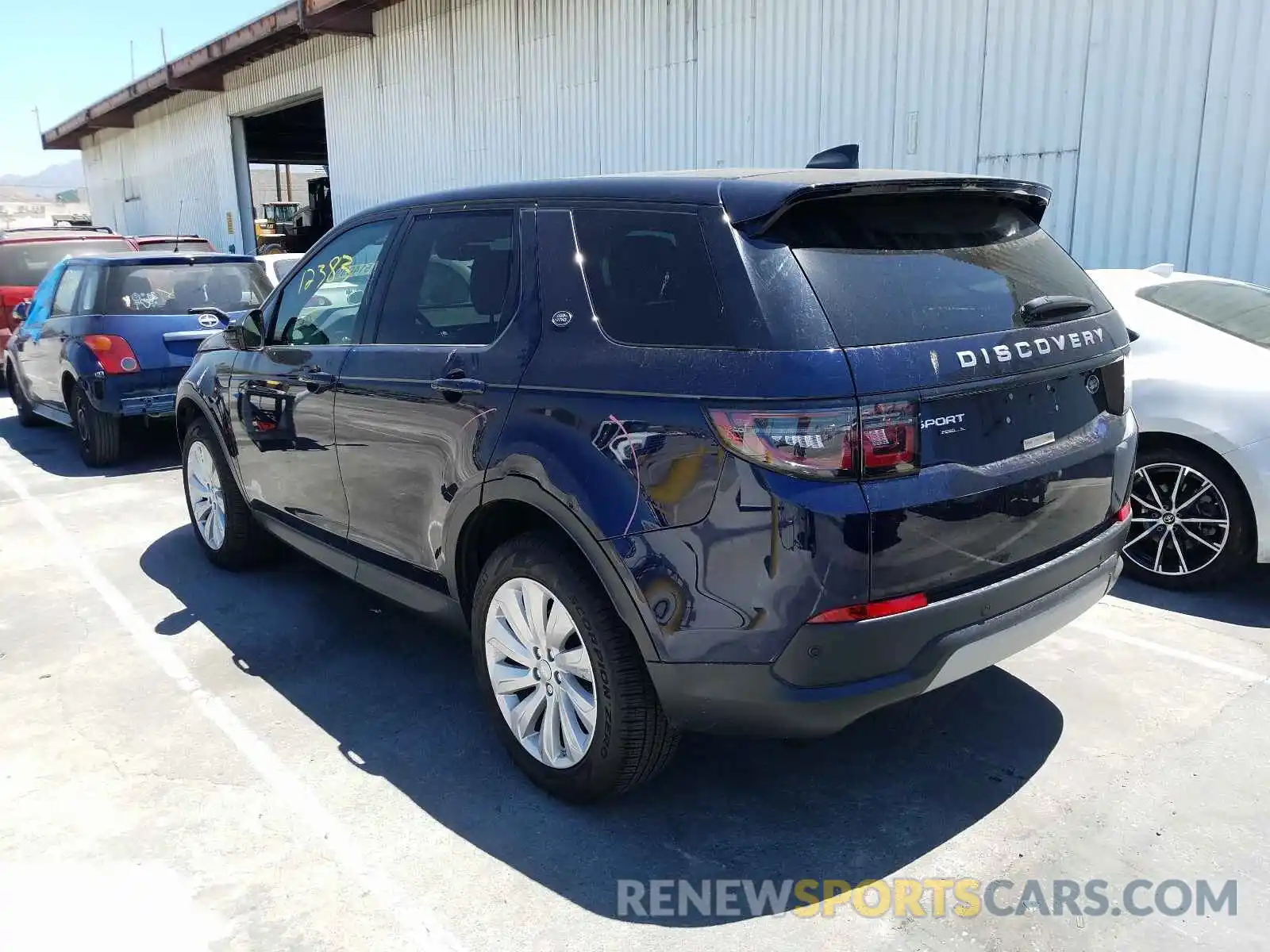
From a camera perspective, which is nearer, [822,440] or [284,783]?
[822,440]

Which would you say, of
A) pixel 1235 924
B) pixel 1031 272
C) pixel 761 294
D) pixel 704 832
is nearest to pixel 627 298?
pixel 761 294

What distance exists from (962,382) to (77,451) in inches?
344

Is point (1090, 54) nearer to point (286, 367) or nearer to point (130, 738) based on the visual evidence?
point (286, 367)

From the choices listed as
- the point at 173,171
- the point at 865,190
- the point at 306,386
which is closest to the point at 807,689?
the point at 865,190

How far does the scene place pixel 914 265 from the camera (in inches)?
107

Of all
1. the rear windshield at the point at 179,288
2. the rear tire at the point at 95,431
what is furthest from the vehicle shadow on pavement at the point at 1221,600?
the rear tire at the point at 95,431

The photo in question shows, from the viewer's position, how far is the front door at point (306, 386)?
3963mm

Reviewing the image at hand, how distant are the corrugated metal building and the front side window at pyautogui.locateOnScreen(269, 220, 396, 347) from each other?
Answer: 6.00m

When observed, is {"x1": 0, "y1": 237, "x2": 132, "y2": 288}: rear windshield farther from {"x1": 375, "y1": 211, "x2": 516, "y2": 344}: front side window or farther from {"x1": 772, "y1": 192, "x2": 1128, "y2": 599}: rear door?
{"x1": 772, "y1": 192, "x2": 1128, "y2": 599}: rear door

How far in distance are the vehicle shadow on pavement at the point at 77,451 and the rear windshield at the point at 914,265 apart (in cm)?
703

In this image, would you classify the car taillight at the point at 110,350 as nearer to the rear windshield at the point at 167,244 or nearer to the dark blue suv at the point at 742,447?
the rear windshield at the point at 167,244

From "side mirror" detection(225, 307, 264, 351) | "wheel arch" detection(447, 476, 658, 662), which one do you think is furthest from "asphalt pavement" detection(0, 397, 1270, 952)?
"side mirror" detection(225, 307, 264, 351)

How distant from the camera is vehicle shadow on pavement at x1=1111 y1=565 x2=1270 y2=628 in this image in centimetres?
443

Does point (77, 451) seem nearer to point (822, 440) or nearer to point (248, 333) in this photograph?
point (248, 333)
